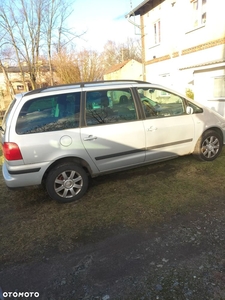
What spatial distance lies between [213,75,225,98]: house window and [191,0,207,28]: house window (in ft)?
8.66

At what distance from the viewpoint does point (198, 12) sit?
8.91m

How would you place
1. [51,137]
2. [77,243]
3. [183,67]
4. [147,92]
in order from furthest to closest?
1. [183,67]
2. [147,92]
3. [51,137]
4. [77,243]

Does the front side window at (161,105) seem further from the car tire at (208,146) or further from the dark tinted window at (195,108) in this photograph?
the car tire at (208,146)

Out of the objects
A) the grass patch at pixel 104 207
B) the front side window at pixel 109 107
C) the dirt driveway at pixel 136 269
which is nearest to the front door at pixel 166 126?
the front side window at pixel 109 107

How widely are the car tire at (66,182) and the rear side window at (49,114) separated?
25.8 inches

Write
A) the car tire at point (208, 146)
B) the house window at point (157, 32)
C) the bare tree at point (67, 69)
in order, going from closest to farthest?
the car tire at point (208, 146) < the house window at point (157, 32) < the bare tree at point (67, 69)

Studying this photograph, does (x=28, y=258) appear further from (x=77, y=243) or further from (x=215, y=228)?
(x=215, y=228)

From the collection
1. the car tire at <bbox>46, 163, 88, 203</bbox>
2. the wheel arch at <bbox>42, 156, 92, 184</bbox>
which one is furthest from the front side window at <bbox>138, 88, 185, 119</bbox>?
the car tire at <bbox>46, 163, 88, 203</bbox>

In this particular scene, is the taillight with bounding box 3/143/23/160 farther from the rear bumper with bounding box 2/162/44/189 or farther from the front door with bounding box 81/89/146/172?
the front door with bounding box 81/89/146/172

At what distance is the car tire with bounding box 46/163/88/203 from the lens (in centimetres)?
318

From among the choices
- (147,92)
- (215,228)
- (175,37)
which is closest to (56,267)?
(215,228)

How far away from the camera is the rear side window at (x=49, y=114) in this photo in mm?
2990

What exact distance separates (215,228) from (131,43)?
45.0 metres

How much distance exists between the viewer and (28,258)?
2.29m
